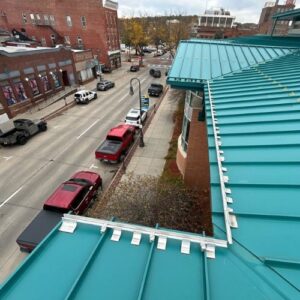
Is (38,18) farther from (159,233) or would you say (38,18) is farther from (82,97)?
(159,233)

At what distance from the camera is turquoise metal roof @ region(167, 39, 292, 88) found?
33.7 feet

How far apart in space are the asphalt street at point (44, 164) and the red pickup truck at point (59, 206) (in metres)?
1.21

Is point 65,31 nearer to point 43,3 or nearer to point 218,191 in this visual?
point 43,3

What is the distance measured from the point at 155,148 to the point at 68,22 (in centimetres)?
4051

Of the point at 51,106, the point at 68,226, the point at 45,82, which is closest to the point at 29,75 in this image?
the point at 45,82

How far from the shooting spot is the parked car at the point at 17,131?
18641mm

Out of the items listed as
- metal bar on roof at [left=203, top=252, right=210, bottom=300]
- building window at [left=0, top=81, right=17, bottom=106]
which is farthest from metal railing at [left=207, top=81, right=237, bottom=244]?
building window at [left=0, top=81, right=17, bottom=106]

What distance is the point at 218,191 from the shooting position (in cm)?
425

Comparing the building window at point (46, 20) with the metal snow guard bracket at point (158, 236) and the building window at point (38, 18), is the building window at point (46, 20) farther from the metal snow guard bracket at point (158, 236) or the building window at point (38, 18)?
the metal snow guard bracket at point (158, 236)

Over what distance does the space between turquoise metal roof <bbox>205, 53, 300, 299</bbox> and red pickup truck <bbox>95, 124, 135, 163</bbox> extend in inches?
359

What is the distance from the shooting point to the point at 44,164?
1664 cm

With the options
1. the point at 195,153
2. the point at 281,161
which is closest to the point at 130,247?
the point at 281,161

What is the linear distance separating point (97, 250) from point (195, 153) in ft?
31.3

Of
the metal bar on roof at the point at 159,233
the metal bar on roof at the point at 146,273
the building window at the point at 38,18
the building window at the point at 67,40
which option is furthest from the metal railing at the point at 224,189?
the building window at the point at 38,18
